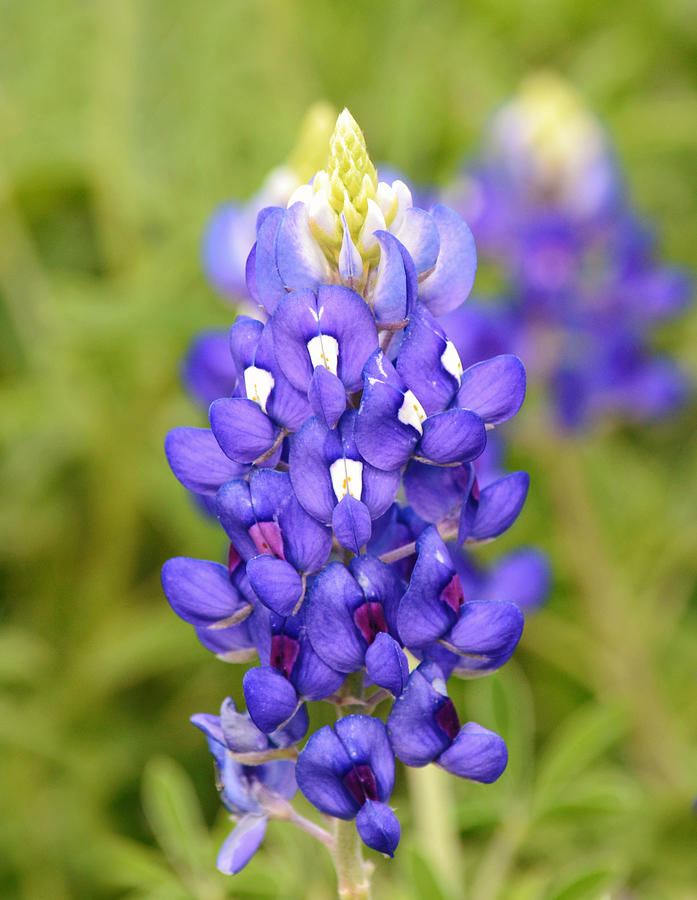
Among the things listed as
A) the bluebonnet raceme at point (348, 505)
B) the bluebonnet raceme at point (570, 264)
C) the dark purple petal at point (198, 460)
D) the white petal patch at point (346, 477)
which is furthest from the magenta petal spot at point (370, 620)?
the bluebonnet raceme at point (570, 264)

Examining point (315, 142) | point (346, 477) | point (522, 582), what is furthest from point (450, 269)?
point (522, 582)

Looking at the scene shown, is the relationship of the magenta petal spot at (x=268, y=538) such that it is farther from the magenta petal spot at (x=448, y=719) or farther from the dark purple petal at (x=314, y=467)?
the magenta petal spot at (x=448, y=719)

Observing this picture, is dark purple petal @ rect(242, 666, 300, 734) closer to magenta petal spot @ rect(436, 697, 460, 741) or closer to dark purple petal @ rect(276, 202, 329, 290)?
magenta petal spot @ rect(436, 697, 460, 741)

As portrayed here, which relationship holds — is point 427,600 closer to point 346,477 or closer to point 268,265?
point 346,477

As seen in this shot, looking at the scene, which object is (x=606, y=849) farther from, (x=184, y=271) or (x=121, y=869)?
(x=184, y=271)

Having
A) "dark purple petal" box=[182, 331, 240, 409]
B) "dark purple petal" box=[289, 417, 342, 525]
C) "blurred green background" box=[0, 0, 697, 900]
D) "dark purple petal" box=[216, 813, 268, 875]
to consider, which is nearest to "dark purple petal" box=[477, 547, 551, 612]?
"blurred green background" box=[0, 0, 697, 900]

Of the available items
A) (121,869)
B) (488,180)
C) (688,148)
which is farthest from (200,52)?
(121,869)

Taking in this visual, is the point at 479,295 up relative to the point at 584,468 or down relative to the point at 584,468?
up
